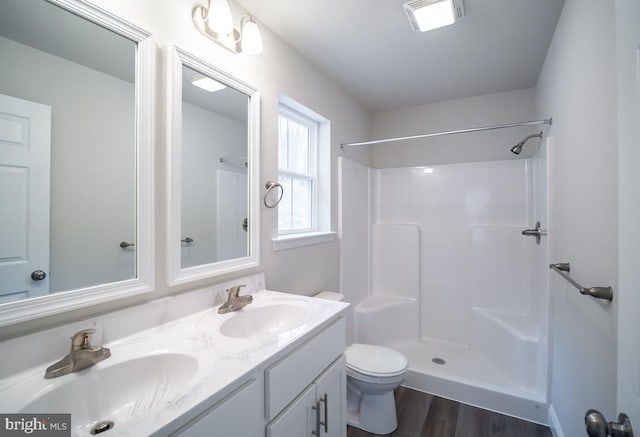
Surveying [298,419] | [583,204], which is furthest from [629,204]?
[298,419]

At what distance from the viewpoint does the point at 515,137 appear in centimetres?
264

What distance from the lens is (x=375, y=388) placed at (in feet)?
5.92

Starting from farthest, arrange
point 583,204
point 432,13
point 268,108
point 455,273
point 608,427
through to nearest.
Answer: point 455,273
point 268,108
point 432,13
point 583,204
point 608,427

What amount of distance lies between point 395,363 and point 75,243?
71.3 inches

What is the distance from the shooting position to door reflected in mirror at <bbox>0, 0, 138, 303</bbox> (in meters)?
0.83

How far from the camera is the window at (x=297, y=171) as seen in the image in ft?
6.85

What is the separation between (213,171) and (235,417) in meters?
1.04

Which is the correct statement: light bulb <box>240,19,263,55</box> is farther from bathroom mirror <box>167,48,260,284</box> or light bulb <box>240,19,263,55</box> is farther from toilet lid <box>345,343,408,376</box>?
toilet lid <box>345,343,408,376</box>

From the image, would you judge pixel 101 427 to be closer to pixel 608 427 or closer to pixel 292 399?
pixel 292 399

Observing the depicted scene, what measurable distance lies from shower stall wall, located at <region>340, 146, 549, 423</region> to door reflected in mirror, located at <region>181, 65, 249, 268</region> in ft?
3.78

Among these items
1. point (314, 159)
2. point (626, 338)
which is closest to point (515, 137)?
point (314, 159)

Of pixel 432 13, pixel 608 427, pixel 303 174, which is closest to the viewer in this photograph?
pixel 608 427

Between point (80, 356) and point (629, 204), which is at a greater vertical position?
point (629, 204)

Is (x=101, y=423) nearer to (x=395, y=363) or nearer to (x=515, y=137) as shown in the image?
(x=395, y=363)
